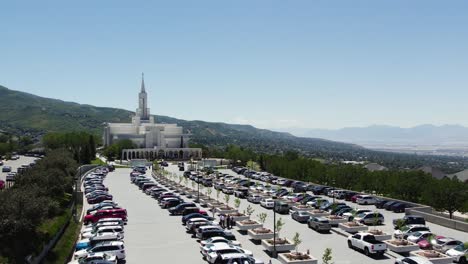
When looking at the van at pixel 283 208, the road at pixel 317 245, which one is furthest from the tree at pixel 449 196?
the road at pixel 317 245

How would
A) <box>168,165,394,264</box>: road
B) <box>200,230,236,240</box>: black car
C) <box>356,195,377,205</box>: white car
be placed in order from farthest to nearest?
1. <box>356,195,377,205</box>: white car
2. <box>200,230,236,240</box>: black car
3. <box>168,165,394,264</box>: road

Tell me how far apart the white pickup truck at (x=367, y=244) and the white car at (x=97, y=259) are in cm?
1557

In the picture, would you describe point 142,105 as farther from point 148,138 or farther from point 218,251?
point 218,251

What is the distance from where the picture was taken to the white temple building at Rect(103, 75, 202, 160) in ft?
459

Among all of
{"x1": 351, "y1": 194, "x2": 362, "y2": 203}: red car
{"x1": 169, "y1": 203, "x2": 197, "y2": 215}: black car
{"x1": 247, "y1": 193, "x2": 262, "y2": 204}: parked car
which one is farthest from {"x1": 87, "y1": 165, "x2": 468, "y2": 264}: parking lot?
{"x1": 351, "y1": 194, "x2": 362, "y2": 203}: red car

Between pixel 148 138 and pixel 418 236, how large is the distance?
124m

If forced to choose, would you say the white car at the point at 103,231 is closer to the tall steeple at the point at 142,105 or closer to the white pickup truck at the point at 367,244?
the white pickup truck at the point at 367,244

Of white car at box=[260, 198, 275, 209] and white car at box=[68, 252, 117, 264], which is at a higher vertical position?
white car at box=[68, 252, 117, 264]

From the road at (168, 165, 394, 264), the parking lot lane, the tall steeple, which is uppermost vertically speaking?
the tall steeple

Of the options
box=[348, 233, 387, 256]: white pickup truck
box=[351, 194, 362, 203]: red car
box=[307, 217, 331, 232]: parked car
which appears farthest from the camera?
box=[351, 194, 362, 203]: red car

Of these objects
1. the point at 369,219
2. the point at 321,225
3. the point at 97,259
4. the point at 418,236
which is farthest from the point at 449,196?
the point at 97,259

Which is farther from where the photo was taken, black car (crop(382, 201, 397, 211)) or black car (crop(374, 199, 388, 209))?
black car (crop(374, 199, 388, 209))

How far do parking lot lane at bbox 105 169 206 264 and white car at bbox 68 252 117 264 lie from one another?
81.9 inches

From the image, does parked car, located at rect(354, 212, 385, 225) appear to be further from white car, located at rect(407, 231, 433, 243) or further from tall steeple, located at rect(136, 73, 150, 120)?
tall steeple, located at rect(136, 73, 150, 120)
